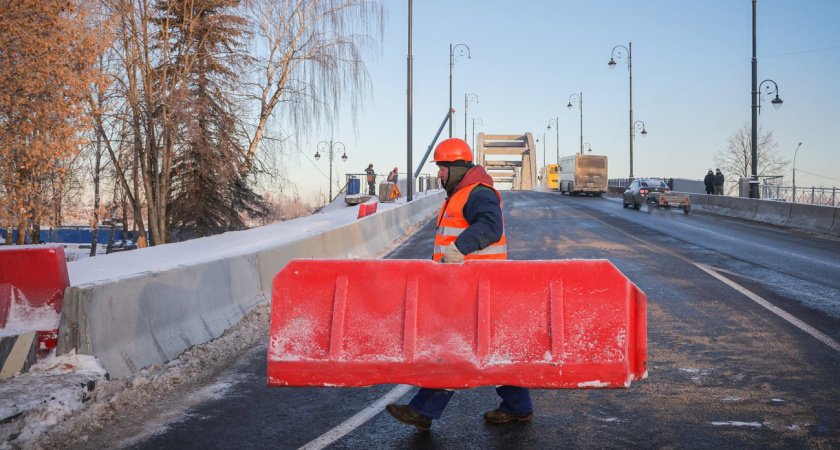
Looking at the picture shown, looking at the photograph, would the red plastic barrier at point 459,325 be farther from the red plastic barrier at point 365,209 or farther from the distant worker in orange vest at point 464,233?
the red plastic barrier at point 365,209

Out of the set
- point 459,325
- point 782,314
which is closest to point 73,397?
point 459,325

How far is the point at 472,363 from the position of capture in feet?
14.3

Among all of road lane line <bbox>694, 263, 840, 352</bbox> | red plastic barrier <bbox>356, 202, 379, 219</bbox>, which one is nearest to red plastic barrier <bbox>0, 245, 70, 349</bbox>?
road lane line <bbox>694, 263, 840, 352</bbox>

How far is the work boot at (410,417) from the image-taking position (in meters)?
4.55

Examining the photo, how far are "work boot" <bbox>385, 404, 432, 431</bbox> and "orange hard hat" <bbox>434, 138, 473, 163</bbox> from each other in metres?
1.67

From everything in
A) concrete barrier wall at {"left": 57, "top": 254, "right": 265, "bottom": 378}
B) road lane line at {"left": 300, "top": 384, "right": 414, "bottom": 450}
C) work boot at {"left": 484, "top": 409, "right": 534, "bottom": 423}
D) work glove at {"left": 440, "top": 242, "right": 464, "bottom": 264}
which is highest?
work glove at {"left": 440, "top": 242, "right": 464, "bottom": 264}

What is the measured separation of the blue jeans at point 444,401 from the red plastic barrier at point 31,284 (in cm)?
301

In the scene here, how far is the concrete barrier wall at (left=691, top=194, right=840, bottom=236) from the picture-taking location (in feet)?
70.9

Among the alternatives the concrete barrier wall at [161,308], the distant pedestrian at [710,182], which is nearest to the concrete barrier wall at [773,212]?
the distant pedestrian at [710,182]

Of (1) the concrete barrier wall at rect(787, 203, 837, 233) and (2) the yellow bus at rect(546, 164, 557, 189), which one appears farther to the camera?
(2) the yellow bus at rect(546, 164, 557, 189)

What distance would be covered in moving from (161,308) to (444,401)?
9.58ft

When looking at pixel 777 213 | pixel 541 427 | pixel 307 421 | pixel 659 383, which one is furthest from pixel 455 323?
pixel 777 213

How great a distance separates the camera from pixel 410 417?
4551mm

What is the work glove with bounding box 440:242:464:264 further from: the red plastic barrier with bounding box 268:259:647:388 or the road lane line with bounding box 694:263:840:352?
the road lane line with bounding box 694:263:840:352
